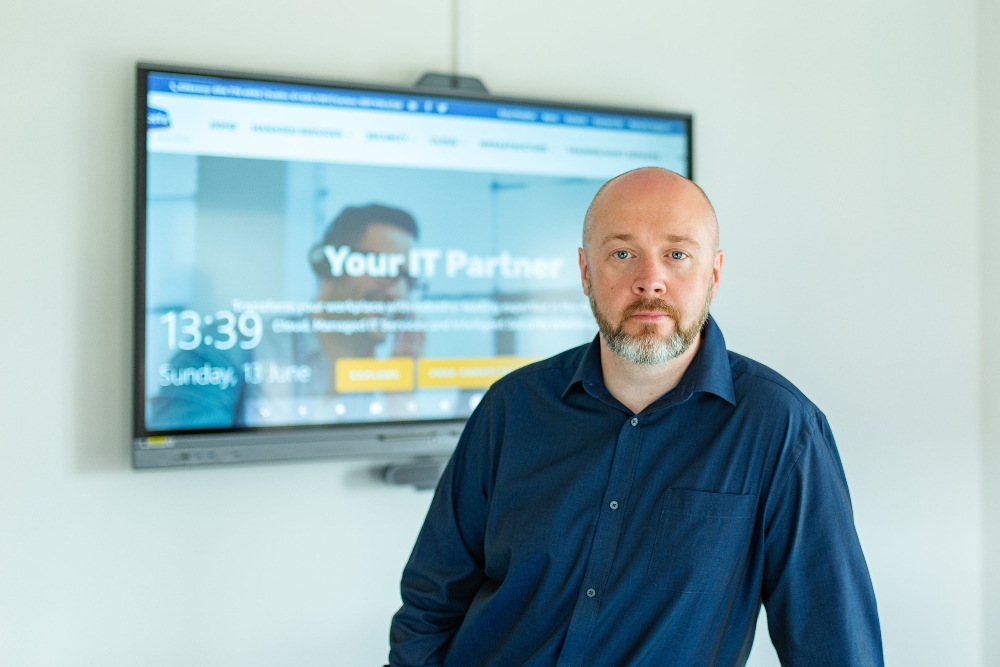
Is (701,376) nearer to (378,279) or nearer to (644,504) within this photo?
(644,504)

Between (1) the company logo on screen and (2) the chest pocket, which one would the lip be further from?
(1) the company logo on screen

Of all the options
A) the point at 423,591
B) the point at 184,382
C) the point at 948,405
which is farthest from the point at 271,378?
the point at 948,405

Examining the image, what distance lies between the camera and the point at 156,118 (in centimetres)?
215

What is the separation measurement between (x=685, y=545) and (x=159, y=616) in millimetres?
1565

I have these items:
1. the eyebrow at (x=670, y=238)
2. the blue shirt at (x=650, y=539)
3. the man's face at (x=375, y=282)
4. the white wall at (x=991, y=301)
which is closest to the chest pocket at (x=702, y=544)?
the blue shirt at (x=650, y=539)

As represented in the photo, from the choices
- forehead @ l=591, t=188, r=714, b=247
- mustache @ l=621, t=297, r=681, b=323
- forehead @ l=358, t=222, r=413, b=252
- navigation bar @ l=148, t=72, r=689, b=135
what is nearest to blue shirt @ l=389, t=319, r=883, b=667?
mustache @ l=621, t=297, r=681, b=323

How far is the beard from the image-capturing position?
1.47 m

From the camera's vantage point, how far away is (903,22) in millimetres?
3020

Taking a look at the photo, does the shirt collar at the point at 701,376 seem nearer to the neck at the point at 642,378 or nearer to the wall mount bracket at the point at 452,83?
the neck at the point at 642,378

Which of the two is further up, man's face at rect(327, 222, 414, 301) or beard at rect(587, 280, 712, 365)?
man's face at rect(327, 222, 414, 301)

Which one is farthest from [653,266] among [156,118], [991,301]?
[991,301]

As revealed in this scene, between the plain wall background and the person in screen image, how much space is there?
19 centimetres

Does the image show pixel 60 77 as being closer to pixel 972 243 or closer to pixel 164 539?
pixel 164 539

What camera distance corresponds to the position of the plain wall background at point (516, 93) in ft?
7.04
